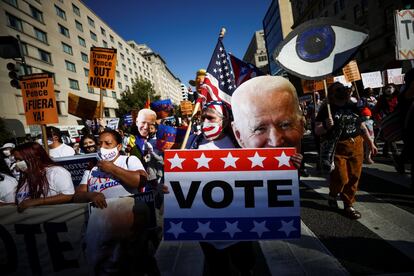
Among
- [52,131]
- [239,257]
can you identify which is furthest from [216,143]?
[52,131]

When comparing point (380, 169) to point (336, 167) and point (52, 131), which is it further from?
point (52, 131)

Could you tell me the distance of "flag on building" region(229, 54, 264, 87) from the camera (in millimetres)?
2484

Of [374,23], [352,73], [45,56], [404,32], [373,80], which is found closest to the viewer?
[404,32]

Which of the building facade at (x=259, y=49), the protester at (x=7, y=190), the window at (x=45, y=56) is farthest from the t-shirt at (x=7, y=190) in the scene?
Answer: the building facade at (x=259, y=49)

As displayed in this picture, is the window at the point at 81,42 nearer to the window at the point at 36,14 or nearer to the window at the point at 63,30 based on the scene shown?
the window at the point at 63,30

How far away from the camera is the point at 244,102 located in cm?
203

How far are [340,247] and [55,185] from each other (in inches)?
129

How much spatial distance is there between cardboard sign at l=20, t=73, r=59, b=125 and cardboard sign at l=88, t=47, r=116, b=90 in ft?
2.62

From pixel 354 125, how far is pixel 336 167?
0.67 metres

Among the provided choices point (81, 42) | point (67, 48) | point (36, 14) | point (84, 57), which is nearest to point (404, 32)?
point (36, 14)

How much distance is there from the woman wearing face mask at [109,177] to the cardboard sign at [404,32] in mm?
4630

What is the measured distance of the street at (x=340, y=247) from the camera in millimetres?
2412

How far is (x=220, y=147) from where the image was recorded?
220 cm

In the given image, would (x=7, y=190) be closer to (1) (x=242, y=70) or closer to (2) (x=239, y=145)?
(2) (x=239, y=145)
